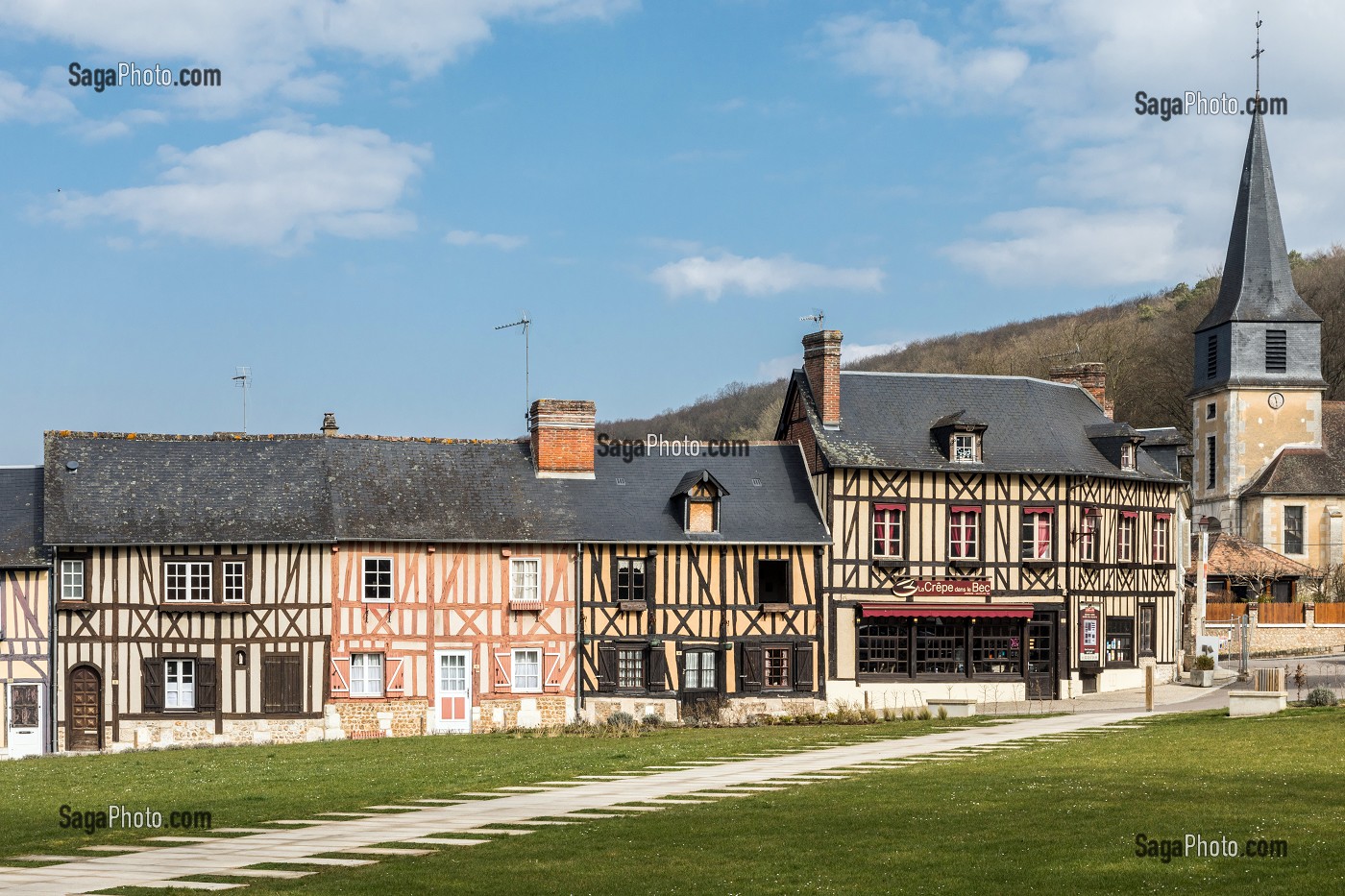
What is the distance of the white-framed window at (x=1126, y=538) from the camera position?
34719 mm

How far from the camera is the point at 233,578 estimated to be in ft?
96.9

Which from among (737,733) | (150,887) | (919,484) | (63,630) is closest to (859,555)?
(919,484)

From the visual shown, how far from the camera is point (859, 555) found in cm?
3222

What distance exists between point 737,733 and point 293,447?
11466 mm

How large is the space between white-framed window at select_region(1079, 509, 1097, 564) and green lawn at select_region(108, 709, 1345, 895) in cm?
1552

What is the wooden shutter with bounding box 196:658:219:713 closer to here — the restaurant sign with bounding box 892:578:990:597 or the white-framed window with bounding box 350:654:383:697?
the white-framed window with bounding box 350:654:383:697

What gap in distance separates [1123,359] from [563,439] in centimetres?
3537

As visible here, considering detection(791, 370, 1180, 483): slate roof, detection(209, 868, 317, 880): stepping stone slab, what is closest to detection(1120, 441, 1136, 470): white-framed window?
detection(791, 370, 1180, 483): slate roof

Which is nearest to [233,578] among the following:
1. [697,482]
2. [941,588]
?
[697,482]

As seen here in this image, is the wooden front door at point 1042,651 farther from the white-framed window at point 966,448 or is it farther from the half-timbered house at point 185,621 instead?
the half-timbered house at point 185,621

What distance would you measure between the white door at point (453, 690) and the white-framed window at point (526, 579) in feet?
4.85

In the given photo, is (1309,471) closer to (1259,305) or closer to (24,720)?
(1259,305)

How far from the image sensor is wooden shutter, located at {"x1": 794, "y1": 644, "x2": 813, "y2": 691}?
31609 millimetres

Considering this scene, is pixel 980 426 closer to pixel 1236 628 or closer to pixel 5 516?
pixel 1236 628
